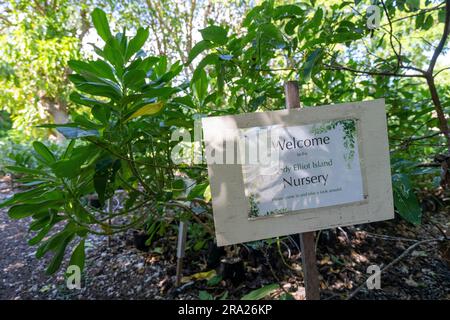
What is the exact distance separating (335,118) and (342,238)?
1149 mm

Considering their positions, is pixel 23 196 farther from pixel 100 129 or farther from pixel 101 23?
pixel 101 23

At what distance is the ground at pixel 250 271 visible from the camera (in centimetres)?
135

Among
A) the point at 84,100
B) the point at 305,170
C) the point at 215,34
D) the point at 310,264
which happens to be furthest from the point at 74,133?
the point at 310,264

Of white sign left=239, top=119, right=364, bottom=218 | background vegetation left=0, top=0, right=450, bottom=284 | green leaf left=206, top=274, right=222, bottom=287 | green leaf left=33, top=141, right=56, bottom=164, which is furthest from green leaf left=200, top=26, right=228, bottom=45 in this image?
green leaf left=206, top=274, right=222, bottom=287

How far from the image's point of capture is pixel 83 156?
66 centimetres

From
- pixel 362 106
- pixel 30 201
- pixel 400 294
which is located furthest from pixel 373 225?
pixel 30 201

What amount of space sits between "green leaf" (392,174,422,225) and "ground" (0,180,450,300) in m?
0.53

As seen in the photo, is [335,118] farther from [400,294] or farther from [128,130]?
[400,294]

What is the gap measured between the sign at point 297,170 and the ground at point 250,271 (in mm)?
545

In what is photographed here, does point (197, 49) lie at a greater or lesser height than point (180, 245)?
greater

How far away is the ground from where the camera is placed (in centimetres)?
135

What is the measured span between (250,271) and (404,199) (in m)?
0.87

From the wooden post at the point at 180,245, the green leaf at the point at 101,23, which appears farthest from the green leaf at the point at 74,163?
the wooden post at the point at 180,245

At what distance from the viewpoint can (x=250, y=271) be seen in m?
1.47
